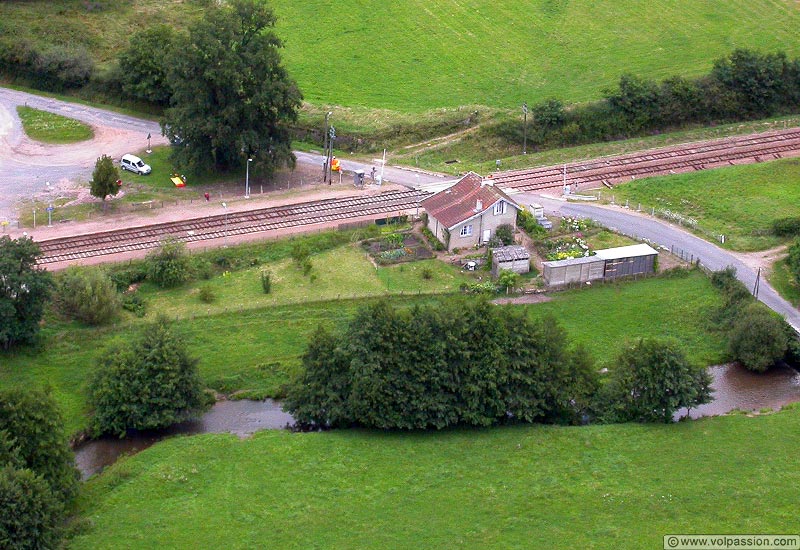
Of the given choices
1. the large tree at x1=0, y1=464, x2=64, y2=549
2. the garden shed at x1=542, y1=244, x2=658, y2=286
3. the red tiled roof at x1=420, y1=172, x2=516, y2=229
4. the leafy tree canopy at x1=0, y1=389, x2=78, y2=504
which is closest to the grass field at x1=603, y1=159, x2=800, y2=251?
the garden shed at x1=542, y1=244, x2=658, y2=286

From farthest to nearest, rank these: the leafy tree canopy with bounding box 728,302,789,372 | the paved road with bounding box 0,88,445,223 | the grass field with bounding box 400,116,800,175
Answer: the grass field with bounding box 400,116,800,175 → the paved road with bounding box 0,88,445,223 → the leafy tree canopy with bounding box 728,302,789,372

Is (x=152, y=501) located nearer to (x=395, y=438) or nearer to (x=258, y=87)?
(x=395, y=438)

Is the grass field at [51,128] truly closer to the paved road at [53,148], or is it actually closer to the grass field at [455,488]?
the paved road at [53,148]

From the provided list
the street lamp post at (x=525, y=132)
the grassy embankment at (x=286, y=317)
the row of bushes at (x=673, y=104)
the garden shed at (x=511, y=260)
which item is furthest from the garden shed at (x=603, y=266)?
the row of bushes at (x=673, y=104)

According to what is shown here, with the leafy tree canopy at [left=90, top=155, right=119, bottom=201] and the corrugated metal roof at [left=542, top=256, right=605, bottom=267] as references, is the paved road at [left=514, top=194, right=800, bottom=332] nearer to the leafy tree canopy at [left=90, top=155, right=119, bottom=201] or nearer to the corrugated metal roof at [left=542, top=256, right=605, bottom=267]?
the corrugated metal roof at [left=542, top=256, right=605, bottom=267]

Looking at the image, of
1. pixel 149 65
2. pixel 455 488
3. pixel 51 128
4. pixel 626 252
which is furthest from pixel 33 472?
pixel 149 65

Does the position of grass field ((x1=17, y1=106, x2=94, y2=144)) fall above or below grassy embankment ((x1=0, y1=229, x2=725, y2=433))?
above

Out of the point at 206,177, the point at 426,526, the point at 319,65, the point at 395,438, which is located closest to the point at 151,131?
the point at 206,177

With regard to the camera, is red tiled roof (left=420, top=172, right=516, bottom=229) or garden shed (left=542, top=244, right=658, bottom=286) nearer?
garden shed (left=542, top=244, right=658, bottom=286)

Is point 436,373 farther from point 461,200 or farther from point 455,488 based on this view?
point 461,200
